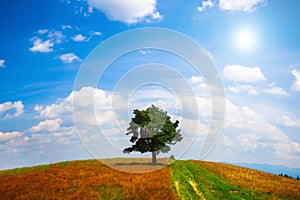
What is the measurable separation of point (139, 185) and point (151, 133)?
13.9 m

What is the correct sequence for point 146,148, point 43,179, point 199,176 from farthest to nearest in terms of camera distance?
1. point 146,148
2. point 199,176
3. point 43,179

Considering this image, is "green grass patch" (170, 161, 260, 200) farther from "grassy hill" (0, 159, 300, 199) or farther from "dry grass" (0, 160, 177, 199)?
"dry grass" (0, 160, 177, 199)

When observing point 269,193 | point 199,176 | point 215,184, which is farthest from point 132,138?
point 269,193

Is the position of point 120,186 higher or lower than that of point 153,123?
lower

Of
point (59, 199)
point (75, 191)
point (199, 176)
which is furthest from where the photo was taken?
point (199, 176)

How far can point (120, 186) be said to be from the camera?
86.8 feet

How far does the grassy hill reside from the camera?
24141 millimetres

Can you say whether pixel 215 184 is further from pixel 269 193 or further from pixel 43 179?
pixel 43 179

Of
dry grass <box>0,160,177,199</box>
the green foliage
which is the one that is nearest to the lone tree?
the green foliage

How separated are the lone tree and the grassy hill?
11.7 feet

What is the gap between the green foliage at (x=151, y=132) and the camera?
39844mm

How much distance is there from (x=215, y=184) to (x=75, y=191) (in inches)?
644

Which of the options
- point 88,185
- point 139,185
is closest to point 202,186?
point 139,185

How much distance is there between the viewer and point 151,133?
4038 cm
